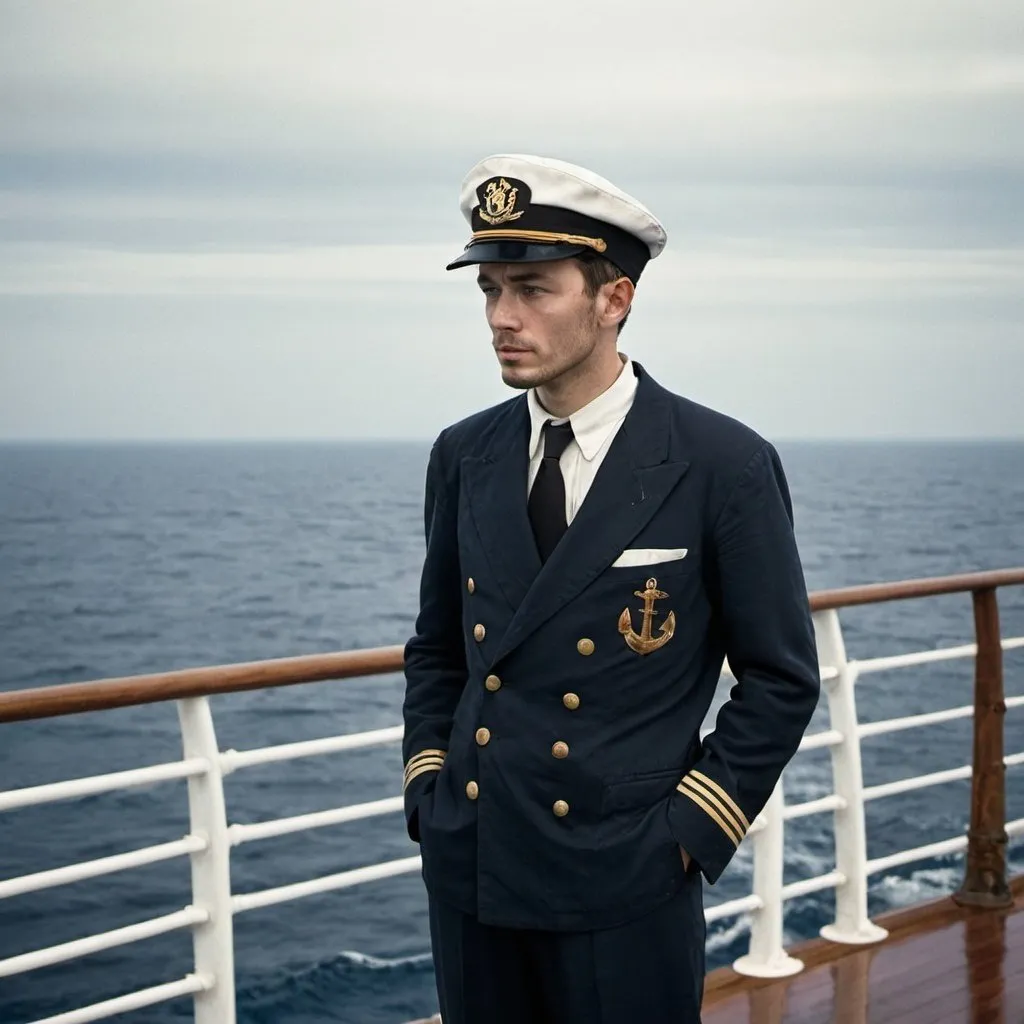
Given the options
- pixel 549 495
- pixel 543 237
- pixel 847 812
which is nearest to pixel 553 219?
pixel 543 237

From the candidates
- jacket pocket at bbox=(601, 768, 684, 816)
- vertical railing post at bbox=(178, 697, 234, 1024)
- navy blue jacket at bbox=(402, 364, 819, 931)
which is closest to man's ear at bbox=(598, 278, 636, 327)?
navy blue jacket at bbox=(402, 364, 819, 931)

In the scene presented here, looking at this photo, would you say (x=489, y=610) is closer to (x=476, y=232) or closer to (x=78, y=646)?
(x=476, y=232)

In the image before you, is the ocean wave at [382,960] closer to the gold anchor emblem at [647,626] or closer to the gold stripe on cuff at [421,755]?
the gold stripe on cuff at [421,755]

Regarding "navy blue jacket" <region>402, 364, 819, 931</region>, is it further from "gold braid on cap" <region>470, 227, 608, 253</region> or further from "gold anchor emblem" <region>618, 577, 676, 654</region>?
"gold braid on cap" <region>470, 227, 608, 253</region>

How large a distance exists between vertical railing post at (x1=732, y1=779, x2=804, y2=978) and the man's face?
170 cm

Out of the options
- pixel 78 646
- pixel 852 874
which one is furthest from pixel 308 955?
pixel 78 646

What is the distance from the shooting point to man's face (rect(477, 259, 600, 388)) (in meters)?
1.60

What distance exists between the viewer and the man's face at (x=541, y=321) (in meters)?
1.60

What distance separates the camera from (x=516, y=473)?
1.72 metres

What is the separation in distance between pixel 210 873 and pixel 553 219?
130 cm

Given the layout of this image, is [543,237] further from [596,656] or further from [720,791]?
[720,791]

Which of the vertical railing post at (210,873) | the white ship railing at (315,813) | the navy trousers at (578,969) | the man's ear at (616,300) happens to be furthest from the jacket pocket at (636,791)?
the vertical railing post at (210,873)

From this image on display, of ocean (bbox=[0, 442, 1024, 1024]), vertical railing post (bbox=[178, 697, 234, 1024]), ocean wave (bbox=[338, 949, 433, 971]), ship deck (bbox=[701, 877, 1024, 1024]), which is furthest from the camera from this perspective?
ocean (bbox=[0, 442, 1024, 1024])

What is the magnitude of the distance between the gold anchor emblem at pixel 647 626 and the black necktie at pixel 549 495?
0.12 meters
